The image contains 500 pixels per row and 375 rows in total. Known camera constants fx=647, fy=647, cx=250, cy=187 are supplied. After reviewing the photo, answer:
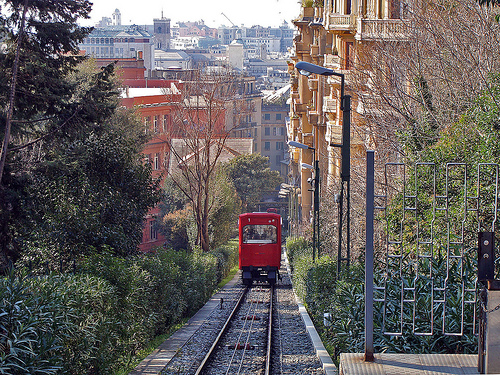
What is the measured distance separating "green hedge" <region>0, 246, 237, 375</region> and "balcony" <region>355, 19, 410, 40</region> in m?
11.3

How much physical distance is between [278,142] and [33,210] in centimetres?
9950

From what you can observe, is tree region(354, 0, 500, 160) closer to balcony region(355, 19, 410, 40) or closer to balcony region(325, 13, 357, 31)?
balcony region(355, 19, 410, 40)

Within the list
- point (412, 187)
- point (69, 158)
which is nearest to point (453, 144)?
point (412, 187)

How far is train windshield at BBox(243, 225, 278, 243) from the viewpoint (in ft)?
107

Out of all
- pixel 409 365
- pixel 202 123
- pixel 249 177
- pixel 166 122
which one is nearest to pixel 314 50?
pixel 202 123

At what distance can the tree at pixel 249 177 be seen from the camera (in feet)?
247

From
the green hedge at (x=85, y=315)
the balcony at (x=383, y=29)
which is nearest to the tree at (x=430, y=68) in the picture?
the balcony at (x=383, y=29)

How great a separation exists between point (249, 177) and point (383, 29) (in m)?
51.1

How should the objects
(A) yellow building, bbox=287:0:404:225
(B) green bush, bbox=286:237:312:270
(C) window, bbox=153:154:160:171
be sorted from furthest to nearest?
1. (C) window, bbox=153:154:160:171
2. (B) green bush, bbox=286:237:312:270
3. (A) yellow building, bbox=287:0:404:225

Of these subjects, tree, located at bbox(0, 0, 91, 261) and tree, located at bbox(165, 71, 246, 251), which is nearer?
tree, located at bbox(0, 0, 91, 261)

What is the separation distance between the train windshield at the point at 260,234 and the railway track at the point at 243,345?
240 inches

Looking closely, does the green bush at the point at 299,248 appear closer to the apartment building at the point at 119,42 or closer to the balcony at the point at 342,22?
the balcony at the point at 342,22

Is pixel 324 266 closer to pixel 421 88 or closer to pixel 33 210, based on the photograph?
pixel 421 88

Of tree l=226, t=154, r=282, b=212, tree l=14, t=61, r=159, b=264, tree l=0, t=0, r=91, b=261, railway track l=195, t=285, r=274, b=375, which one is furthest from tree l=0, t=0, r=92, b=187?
tree l=226, t=154, r=282, b=212
